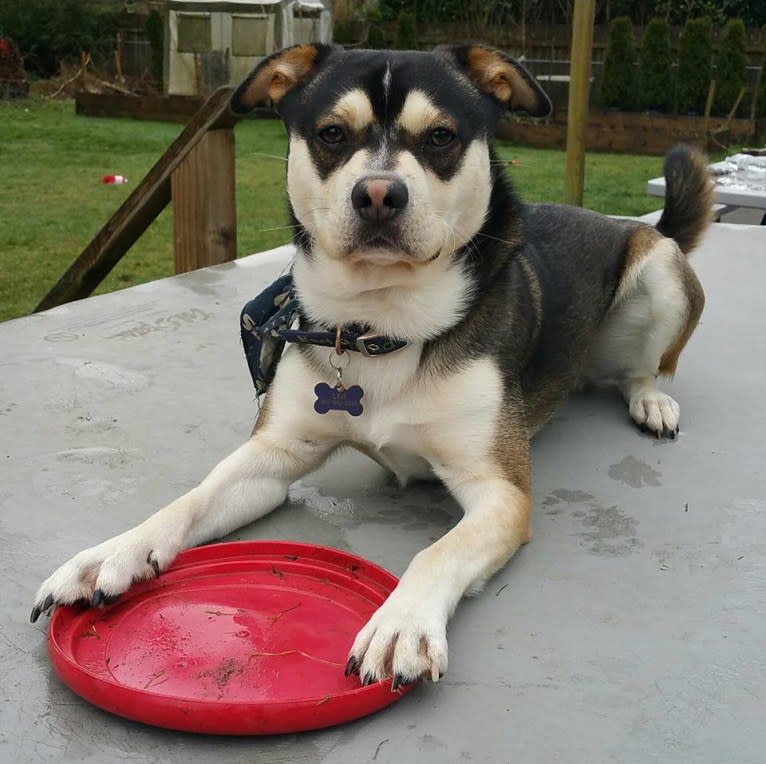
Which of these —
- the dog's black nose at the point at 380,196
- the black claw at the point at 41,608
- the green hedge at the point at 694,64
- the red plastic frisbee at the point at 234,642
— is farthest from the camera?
the green hedge at the point at 694,64

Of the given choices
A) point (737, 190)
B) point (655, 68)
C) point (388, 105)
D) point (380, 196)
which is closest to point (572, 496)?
point (380, 196)

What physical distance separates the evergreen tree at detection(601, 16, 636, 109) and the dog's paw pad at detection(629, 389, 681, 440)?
13.5 metres

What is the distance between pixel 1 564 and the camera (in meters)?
2.33

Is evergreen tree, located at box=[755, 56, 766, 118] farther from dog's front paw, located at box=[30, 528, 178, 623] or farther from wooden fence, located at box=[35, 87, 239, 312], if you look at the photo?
dog's front paw, located at box=[30, 528, 178, 623]

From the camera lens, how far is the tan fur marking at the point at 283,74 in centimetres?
272

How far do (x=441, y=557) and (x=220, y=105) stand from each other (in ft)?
10.8

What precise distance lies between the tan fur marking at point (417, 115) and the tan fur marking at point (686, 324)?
1.41m

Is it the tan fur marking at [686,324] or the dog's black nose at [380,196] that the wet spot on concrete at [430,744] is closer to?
the dog's black nose at [380,196]

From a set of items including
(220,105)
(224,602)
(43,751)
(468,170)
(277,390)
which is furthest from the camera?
(220,105)

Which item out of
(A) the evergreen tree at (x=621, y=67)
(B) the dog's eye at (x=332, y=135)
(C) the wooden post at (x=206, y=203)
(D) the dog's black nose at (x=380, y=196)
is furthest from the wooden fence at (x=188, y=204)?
(A) the evergreen tree at (x=621, y=67)

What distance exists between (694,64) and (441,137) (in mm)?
14329

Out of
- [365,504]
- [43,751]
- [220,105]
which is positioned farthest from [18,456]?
[220,105]

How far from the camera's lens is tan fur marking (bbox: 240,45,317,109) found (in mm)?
2723

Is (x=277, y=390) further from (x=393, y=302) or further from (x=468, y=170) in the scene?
(x=468, y=170)
